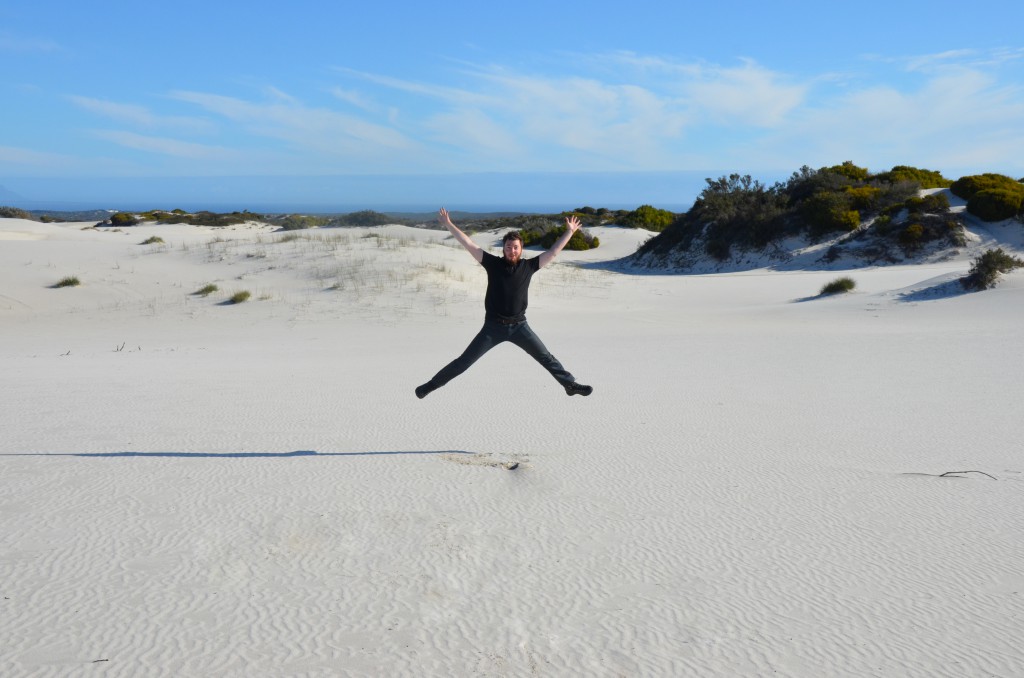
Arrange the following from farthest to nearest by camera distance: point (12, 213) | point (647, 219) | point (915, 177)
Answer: point (647, 219) → point (12, 213) → point (915, 177)

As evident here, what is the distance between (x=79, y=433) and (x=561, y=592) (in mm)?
4757

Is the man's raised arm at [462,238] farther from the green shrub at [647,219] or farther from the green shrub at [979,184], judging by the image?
the green shrub at [647,219]

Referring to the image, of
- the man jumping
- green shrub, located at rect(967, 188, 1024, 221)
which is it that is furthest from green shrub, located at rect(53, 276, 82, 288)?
green shrub, located at rect(967, 188, 1024, 221)

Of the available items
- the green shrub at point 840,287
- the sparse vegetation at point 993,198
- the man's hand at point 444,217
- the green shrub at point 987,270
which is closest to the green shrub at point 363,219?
the sparse vegetation at point 993,198

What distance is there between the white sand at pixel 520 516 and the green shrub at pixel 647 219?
38768mm

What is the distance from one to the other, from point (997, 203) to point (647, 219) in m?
24.3

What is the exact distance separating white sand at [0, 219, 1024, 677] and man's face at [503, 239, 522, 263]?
4.76ft

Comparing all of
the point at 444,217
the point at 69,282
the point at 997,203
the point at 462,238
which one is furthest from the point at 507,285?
the point at 997,203

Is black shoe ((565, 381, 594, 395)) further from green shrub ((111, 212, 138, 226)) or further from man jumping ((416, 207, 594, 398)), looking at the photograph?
green shrub ((111, 212, 138, 226))

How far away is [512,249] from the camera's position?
5.87 meters

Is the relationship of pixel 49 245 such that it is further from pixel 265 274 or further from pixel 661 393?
pixel 661 393

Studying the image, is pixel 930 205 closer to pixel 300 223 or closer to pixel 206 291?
pixel 206 291

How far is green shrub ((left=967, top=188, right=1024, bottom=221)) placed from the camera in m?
28.3

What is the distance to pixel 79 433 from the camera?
6.46 m
